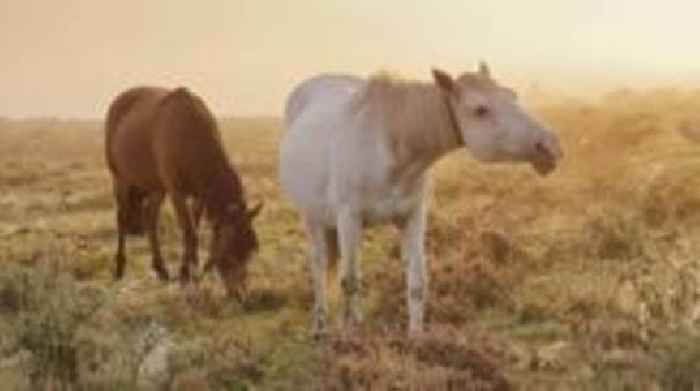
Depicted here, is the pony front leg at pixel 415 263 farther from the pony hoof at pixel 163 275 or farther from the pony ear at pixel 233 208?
the pony hoof at pixel 163 275

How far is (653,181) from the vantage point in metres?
20.4

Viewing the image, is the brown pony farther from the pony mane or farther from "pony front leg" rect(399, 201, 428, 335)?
the pony mane

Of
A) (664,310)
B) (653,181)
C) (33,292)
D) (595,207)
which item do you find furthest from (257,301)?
(653,181)

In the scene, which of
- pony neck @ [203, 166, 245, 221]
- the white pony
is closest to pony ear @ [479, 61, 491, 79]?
the white pony

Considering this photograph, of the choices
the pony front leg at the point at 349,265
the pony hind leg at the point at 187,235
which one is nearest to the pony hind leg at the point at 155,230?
the pony hind leg at the point at 187,235

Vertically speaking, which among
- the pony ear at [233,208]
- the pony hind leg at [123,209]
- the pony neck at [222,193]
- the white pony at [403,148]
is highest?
the white pony at [403,148]

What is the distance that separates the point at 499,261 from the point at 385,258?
5.49 ft

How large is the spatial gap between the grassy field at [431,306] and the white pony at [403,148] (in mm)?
643

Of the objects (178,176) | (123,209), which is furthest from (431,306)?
(123,209)

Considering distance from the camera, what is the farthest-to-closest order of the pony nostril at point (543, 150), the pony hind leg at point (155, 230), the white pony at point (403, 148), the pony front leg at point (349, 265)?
the pony hind leg at point (155, 230), the pony front leg at point (349, 265), the white pony at point (403, 148), the pony nostril at point (543, 150)

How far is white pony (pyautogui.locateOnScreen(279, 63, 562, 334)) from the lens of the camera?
996 centimetres

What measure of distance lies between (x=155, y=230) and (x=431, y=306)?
4.61m

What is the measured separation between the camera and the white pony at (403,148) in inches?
392

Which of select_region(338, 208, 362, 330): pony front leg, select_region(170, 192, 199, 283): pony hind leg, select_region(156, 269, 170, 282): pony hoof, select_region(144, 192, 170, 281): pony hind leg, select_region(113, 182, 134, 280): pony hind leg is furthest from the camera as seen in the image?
select_region(113, 182, 134, 280): pony hind leg
